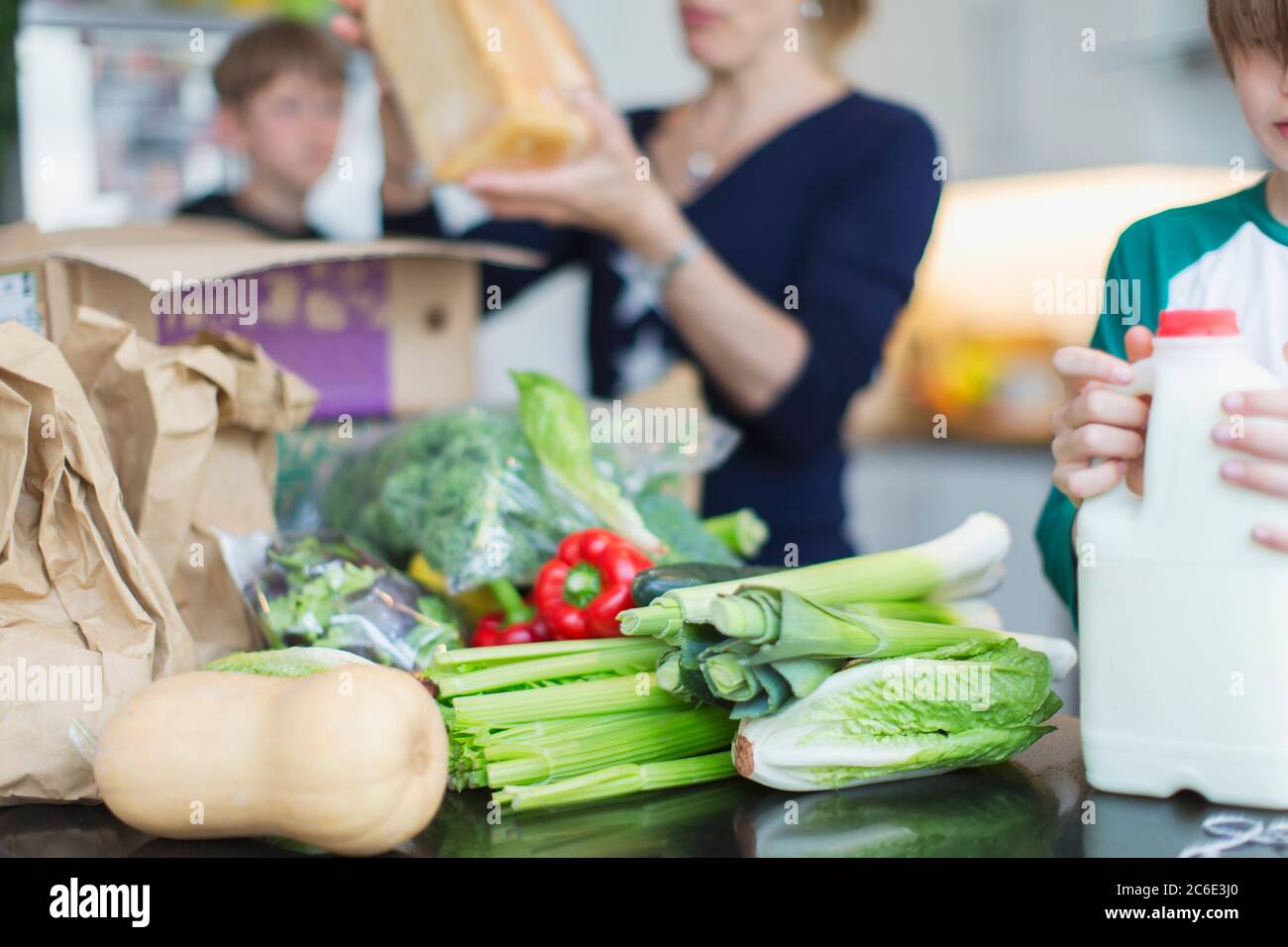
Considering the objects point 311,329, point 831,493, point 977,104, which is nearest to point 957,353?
point 977,104

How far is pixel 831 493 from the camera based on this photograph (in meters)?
1.96

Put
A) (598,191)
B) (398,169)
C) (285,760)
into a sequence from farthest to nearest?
1. (398,169)
2. (598,191)
3. (285,760)

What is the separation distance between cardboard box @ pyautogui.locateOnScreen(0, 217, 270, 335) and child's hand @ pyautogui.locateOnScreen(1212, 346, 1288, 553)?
0.96 m

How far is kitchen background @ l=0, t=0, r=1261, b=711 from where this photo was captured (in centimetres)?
327

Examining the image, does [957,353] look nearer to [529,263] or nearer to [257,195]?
[257,195]

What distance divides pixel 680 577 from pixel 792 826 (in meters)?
0.23

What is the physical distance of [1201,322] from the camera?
779 mm

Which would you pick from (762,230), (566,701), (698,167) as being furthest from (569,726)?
(698,167)

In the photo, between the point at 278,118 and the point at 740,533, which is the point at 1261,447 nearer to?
the point at 740,533

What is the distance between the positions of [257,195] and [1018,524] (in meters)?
2.30

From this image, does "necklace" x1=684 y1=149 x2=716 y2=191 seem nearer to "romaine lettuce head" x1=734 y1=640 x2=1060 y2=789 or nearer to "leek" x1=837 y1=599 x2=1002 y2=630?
"leek" x1=837 y1=599 x2=1002 y2=630

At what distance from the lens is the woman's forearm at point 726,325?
1.74 meters

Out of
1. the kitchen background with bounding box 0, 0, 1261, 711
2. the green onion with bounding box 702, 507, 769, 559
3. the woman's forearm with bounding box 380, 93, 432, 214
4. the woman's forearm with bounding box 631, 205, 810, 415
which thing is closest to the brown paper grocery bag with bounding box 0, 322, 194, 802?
the green onion with bounding box 702, 507, 769, 559

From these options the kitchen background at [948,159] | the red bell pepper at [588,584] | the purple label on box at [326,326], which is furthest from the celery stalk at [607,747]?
the kitchen background at [948,159]
